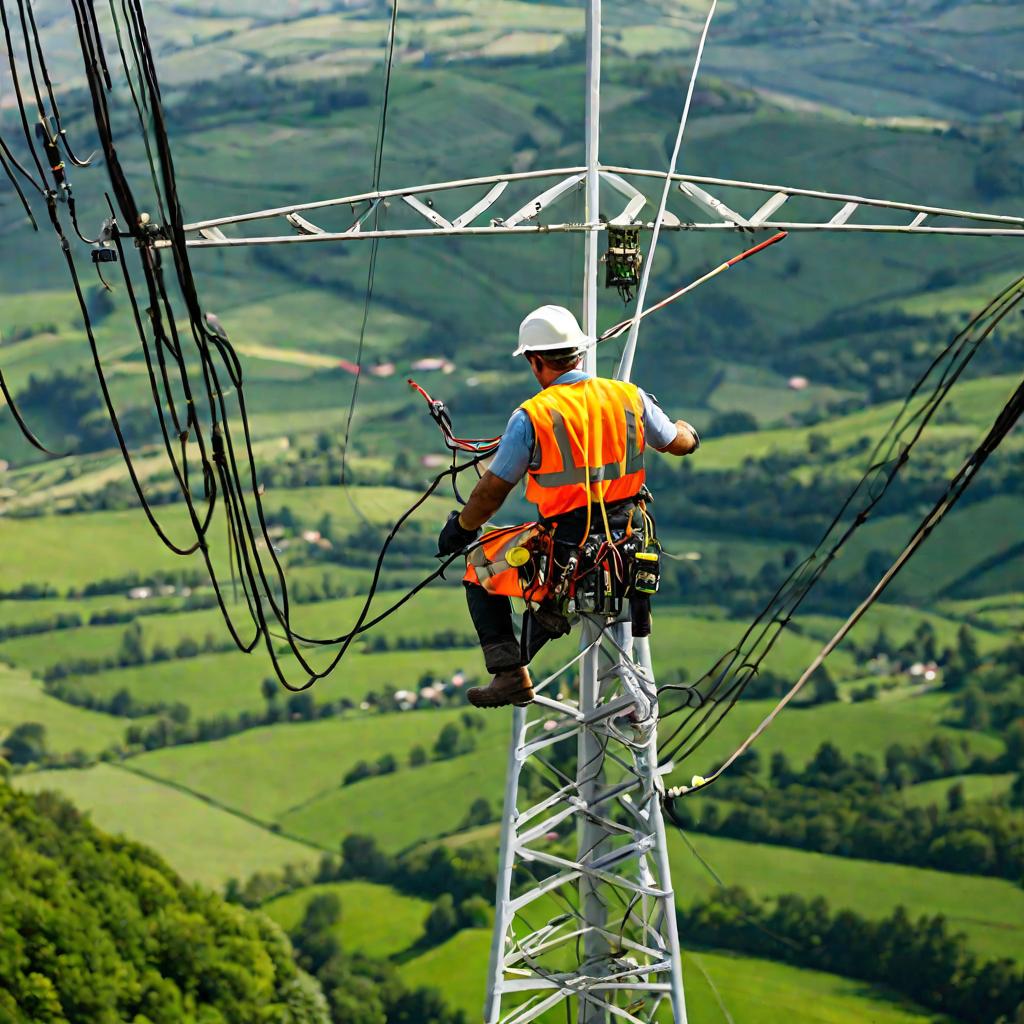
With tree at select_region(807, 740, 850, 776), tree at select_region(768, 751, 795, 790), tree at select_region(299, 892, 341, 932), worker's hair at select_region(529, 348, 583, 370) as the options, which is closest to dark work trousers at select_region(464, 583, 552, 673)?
worker's hair at select_region(529, 348, 583, 370)

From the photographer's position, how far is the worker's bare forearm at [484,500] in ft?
31.1

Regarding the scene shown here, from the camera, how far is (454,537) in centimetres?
1002

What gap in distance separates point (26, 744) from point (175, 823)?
36.2ft

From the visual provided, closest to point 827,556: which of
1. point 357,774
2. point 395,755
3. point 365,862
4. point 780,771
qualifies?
point 365,862

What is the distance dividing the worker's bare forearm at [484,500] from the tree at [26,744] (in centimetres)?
10465

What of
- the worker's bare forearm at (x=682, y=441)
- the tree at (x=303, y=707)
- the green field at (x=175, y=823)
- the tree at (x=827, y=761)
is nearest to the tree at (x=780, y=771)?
the tree at (x=827, y=761)

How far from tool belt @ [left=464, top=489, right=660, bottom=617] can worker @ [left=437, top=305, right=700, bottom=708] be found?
0.04 ft

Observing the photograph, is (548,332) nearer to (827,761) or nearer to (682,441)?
(682,441)

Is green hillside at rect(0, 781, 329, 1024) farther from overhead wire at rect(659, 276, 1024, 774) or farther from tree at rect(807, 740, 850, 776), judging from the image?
A: overhead wire at rect(659, 276, 1024, 774)

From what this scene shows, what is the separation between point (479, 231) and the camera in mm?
10805

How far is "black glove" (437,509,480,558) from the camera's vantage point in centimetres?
995

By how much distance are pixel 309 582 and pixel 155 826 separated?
24097 mm

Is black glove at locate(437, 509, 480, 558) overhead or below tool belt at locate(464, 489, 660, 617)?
overhead

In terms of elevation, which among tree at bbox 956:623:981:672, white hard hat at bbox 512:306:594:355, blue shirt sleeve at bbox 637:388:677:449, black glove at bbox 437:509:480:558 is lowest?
black glove at bbox 437:509:480:558
